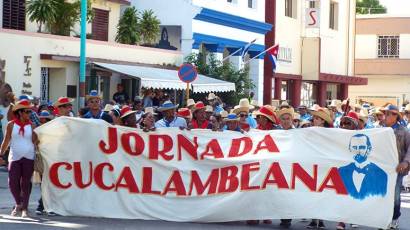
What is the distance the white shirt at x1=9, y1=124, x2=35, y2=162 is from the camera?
11977mm

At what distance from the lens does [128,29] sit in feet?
94.6

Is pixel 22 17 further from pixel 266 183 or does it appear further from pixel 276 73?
pixel 276 73

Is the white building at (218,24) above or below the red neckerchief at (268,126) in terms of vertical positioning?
above

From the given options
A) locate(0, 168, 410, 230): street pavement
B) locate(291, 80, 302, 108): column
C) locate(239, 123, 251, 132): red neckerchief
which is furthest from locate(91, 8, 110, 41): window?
locate(291, 80, 302, 108): column

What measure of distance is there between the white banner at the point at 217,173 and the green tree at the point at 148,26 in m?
17.3

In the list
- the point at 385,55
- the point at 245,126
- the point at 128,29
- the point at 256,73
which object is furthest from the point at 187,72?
the point at 385,55

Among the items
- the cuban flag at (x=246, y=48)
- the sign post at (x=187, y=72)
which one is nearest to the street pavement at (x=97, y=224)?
the sign post at (x=187, y=72)

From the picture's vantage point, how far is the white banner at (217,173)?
11500 mm

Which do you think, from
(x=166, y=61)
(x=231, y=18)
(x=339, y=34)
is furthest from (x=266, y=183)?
(x=339, y=34)

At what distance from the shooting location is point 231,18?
3469 centimetres

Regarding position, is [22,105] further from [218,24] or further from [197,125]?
[218,24]

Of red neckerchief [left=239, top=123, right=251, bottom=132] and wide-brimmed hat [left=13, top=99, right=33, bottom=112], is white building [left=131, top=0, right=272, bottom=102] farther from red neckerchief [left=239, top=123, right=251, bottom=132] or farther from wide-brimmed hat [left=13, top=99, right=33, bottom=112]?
wide-brimmed hat [left=13, top=99, right=33, bottom=112]

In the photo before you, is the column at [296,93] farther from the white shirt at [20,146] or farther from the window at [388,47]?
the white shirt at [20,146]

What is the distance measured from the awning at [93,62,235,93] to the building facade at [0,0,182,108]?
1.82 feet
